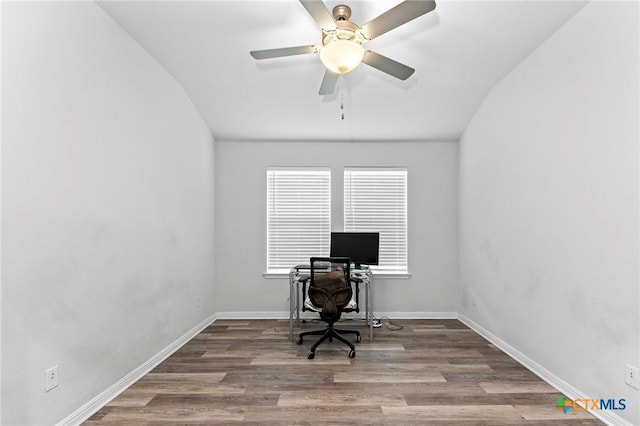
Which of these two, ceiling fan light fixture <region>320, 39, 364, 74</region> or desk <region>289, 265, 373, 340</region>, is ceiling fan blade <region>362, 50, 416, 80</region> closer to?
ceiling fan light fixture <region>320, 39, 364, 74</region>

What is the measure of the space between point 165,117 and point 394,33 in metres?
2.22

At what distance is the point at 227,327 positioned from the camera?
172 inches

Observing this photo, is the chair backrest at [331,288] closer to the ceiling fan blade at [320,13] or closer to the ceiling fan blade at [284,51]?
the ceiling fan blade at [284,51]

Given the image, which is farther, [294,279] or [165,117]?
[294,279]

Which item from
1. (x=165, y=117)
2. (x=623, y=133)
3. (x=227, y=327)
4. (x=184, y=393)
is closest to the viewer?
(x=623, y=133)

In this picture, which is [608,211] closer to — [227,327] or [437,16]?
[437,16]

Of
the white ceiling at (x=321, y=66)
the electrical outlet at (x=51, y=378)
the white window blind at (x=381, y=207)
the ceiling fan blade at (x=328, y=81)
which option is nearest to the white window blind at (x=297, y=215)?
the white window blind at (x=381, y=207)

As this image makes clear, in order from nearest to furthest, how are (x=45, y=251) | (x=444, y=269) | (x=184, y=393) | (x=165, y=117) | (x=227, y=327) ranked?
(x=45, y=251) < (x=184, y=393) < (x=165, y=117) < (x=227, y=327) < (x=444, y=269)

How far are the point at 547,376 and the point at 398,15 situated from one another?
2.87 m

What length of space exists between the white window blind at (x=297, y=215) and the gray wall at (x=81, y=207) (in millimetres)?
1520

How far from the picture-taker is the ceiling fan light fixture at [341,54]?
2.15m

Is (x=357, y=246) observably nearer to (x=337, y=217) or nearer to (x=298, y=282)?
(x=337, y=217)

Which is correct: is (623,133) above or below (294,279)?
above

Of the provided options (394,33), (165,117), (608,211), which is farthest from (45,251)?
(608,211)
